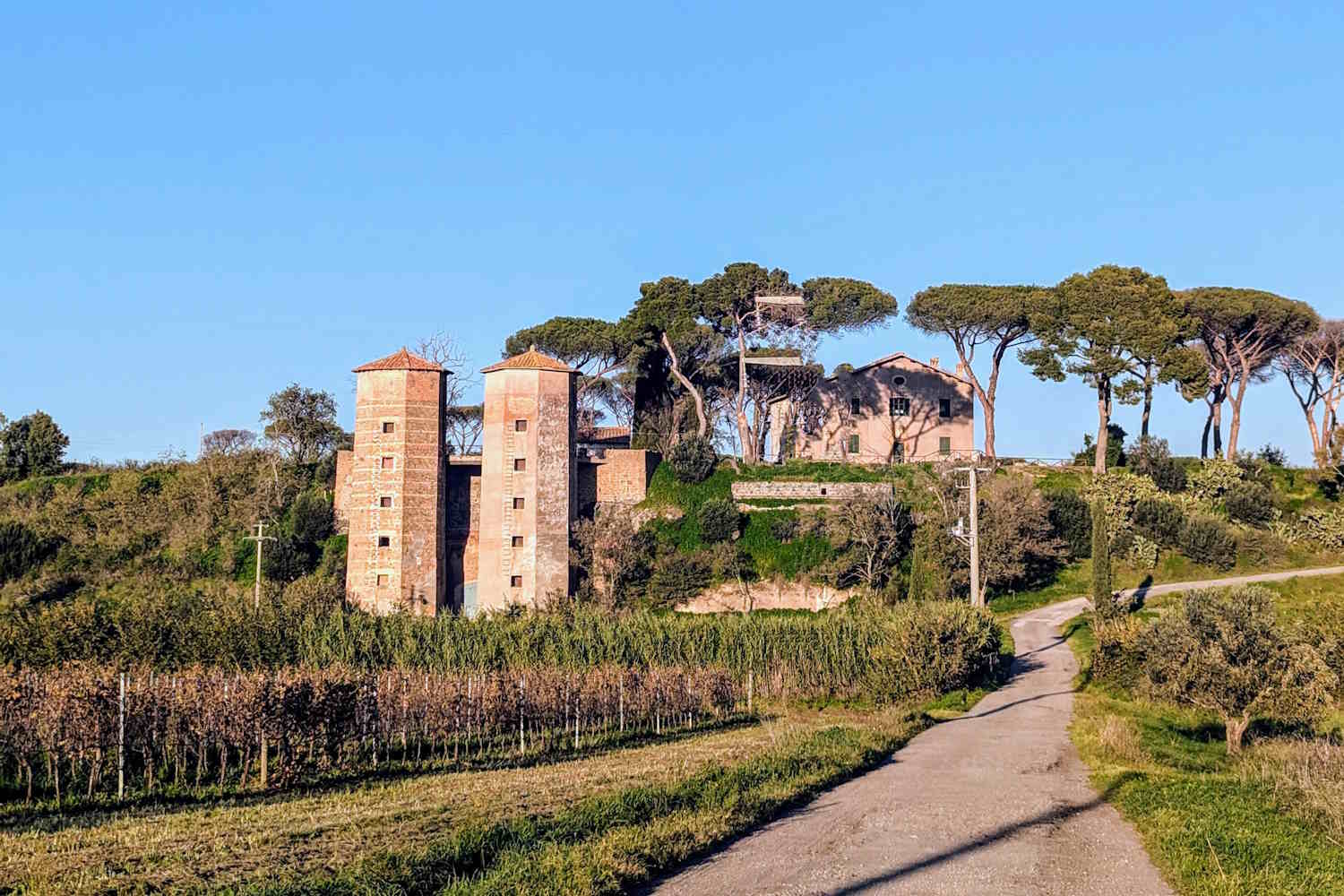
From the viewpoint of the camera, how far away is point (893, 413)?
62.2 metres

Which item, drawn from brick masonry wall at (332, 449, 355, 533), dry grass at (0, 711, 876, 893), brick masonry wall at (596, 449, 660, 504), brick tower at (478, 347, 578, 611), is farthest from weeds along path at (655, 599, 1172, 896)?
brick masonry wall at (332, 449, 355, 533)

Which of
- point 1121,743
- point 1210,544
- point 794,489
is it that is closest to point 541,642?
point 1121,743

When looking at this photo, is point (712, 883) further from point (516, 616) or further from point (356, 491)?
point (356, 491)

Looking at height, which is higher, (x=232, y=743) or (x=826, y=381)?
(x=826, y=381)

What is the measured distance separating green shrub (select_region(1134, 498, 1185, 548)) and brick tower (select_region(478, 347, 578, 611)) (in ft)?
67.7

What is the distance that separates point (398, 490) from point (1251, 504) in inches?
1222

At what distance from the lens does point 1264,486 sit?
53844 millimetres

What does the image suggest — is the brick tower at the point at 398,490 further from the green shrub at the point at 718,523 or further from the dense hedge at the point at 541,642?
the green shrub at the point at 718,523

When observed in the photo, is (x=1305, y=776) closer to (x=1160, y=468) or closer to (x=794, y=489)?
(x=794, y=489)

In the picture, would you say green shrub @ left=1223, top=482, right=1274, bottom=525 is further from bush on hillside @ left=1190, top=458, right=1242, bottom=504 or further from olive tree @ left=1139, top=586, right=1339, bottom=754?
olive tree @ left=1139, top=586, right=1339, bottom=754

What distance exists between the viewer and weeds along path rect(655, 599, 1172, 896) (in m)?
12.9

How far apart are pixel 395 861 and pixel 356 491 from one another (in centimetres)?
3729

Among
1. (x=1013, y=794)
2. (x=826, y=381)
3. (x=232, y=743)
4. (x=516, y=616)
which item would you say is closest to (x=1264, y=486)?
(x=826, y=381)

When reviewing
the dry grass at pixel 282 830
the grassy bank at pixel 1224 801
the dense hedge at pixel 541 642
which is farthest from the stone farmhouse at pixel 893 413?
the dry grass at pixel 282 830
